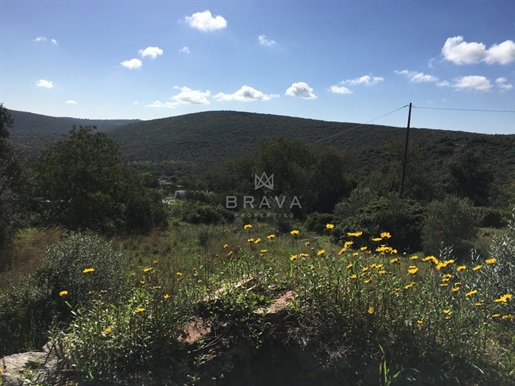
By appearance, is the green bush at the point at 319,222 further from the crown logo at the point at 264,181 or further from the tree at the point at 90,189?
the crown logo at the point at 264,181

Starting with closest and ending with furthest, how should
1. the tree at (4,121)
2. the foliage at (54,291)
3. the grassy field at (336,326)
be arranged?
the grassy field at (336,326), the foliage at (54,291), the tree at (4,121)

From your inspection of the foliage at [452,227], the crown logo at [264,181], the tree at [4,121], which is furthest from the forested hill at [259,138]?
the tree at [4,121]

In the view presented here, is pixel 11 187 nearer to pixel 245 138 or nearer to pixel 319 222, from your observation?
pixel 319 222

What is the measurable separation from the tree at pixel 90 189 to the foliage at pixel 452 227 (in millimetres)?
9449

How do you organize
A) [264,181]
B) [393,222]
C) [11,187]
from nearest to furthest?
[11,187] < [393,222] < [264,181]

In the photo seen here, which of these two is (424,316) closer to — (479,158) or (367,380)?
(367,380)

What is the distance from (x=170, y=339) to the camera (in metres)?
2.26

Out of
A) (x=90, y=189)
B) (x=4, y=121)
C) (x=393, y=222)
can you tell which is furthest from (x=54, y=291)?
(x=393, y=222)

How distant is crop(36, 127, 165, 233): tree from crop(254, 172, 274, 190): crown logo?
11875 mm

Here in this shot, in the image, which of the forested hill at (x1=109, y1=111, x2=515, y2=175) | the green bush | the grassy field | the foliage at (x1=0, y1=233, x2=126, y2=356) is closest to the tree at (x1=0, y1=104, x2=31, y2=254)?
the foliage at (x1=0, y1=233, x2=126, y2=356)

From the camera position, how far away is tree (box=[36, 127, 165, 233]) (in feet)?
36.9

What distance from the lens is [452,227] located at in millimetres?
11484

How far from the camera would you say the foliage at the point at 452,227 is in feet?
37.7

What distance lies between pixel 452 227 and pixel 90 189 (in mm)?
11406
